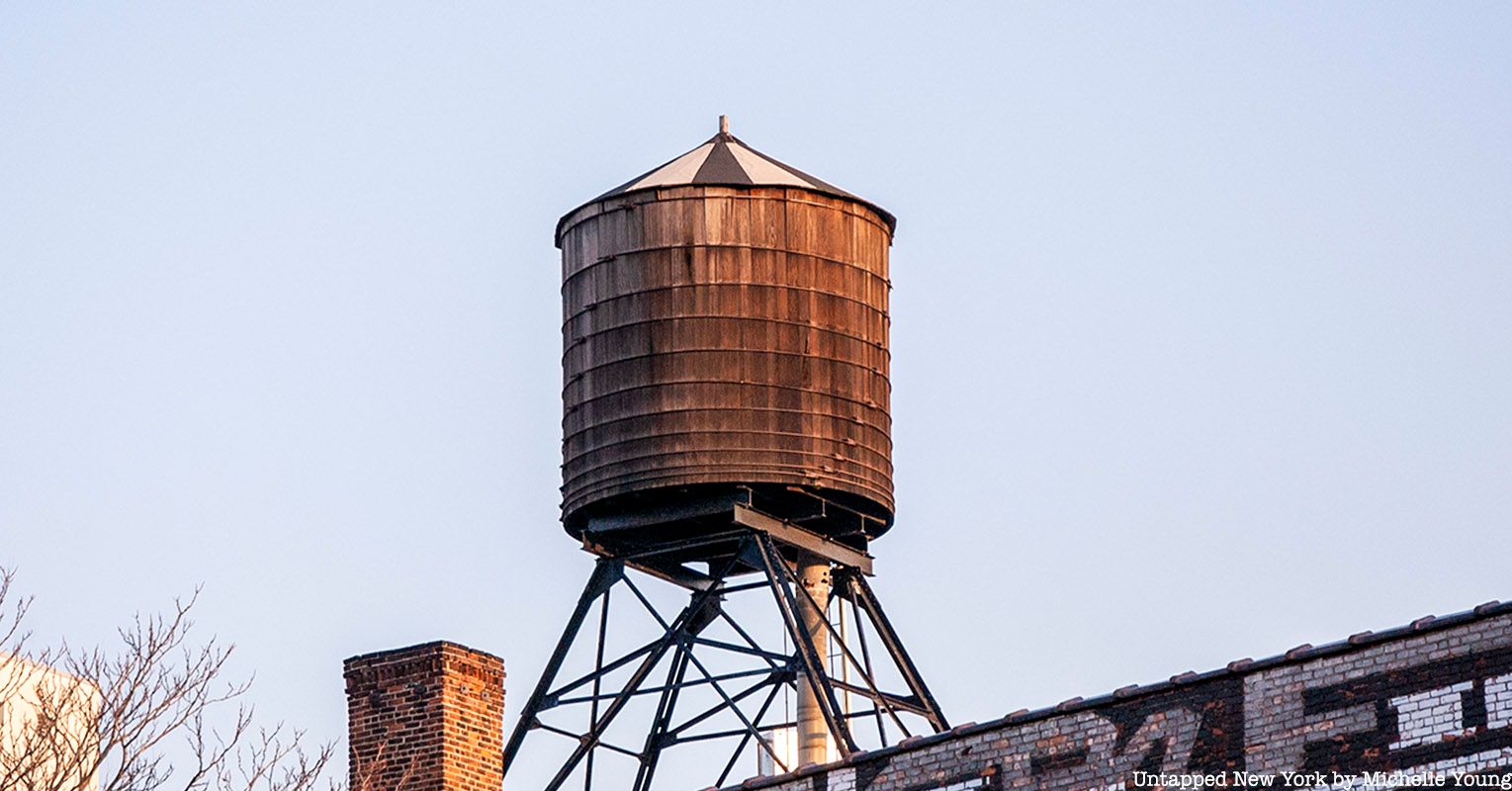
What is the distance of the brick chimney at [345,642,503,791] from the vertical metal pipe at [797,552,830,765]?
761cm

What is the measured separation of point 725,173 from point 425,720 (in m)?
8.88

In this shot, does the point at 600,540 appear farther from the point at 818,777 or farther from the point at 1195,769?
the point at 1195,769

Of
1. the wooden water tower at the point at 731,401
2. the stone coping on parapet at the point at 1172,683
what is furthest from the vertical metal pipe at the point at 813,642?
the stone coping on parapet at the point at 1172,683

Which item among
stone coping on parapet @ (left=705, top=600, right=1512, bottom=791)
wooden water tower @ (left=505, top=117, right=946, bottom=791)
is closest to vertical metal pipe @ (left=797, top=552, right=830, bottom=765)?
wooden water tower @ (left=505, top=117, right=946, bottom=791)

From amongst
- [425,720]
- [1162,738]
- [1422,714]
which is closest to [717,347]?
[425,720]

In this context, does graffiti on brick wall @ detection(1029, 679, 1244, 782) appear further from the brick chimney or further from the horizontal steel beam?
the horizontal steel beam

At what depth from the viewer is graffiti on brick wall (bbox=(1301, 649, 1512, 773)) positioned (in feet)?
55.9

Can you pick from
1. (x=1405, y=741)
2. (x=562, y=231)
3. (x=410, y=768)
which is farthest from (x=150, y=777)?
(x=562, y=231)

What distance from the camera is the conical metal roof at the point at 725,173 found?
88.8 ft

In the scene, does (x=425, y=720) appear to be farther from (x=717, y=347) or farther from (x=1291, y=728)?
(x=717, y=347)

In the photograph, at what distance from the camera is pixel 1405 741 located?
1739cm

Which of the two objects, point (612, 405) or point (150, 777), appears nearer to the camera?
point (150, 777)

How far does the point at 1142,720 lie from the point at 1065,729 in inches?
25.0

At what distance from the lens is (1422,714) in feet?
57.1
